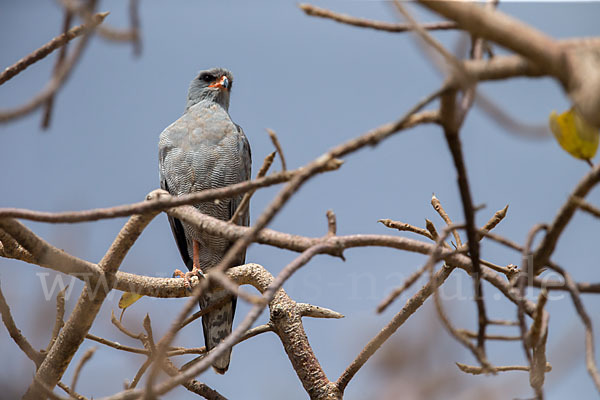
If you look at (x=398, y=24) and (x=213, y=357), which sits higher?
(x=398, y=24)

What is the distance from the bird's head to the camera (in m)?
6.30

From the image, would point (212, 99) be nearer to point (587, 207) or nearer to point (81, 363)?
point (81, 363)

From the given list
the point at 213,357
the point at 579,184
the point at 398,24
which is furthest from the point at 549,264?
the point at 213,357

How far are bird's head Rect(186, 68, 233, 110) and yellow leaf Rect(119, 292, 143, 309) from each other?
3.28m

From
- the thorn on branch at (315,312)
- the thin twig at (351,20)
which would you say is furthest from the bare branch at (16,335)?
the thin twig at (351,20)

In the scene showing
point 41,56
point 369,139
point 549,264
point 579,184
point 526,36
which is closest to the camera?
point 526,36

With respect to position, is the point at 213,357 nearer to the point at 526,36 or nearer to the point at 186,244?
the point at 526,36

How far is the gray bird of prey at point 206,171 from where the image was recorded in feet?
17.0

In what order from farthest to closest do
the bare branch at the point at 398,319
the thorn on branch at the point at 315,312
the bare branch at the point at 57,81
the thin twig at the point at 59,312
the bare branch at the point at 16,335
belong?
the thorn on branch at the point at 315,312
the bare branch at the point at 398,319
the thin twig at the point at 59,312
the bare branch at the point at 16,335
the bare branch at the point at 57,81

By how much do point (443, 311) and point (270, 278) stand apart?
6.72ft

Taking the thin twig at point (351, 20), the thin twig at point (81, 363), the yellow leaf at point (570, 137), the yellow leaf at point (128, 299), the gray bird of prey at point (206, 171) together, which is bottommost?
the thin twig at point (81, 363)

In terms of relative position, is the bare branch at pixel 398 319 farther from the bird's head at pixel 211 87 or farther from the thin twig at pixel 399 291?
the bird's head at pixel 211 87

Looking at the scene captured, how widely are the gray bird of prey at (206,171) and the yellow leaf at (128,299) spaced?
1.65 m

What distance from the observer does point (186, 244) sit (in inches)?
232
